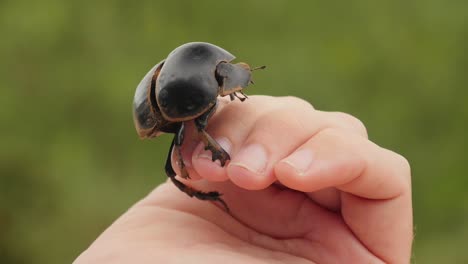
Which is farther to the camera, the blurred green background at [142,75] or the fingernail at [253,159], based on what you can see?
the blurred green background at [142,75]

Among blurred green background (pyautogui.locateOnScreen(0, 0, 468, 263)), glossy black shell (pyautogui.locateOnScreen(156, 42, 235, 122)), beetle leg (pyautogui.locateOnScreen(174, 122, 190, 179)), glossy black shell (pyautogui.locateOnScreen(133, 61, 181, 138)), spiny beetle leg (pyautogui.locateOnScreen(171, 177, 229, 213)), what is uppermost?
glossy black shell (pyautogui.locateOnScreen(156, 42, 235, 122))

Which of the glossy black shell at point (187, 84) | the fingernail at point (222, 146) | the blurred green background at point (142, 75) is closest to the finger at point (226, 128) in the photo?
the fingernail at point (222, 146)

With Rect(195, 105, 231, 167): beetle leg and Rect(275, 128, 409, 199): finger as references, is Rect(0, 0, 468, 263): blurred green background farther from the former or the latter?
Rect(195, 105, 231, 167): beetle leg

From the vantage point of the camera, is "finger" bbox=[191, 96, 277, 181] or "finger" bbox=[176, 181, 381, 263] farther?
"finger" bbox=[176, 181, 381, 263]

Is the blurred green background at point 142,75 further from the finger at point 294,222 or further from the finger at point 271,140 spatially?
the finger at point 271,140

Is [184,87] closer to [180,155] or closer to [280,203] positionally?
[180,155]

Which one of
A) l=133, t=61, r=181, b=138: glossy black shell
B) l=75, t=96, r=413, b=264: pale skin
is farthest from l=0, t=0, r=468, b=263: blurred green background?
l=133, t=61, r=181, b=138: glossy black shell
